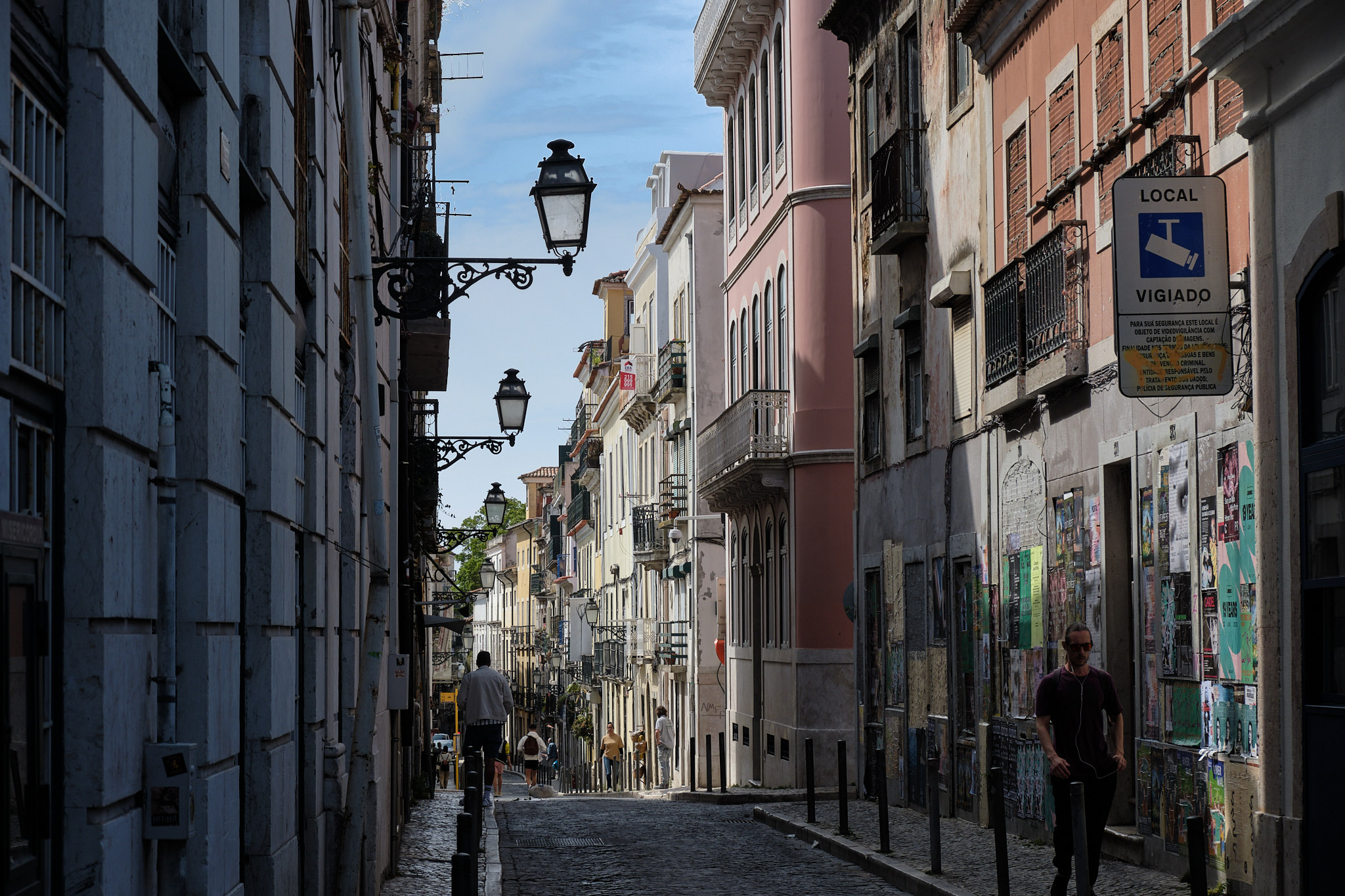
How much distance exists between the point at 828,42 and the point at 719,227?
12.1 meters

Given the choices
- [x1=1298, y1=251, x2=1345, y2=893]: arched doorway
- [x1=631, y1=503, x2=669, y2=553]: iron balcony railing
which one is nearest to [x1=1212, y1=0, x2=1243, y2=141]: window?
[x1=1298, y1=251, x2=1345, y2=893]: arched doorway

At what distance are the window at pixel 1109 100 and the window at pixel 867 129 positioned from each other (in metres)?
7.98

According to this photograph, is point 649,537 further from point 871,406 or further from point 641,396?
point 871,406

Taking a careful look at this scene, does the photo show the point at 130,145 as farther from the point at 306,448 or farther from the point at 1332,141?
the point at 1332,141

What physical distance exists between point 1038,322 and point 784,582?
1469cm

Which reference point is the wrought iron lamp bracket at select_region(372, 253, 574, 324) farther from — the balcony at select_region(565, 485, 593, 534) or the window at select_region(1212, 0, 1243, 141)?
the balcony at select_region(565, 485, 593, 534)

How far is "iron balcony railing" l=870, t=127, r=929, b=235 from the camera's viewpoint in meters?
20.5

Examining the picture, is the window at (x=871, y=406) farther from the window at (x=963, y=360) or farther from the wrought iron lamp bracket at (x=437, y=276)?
the wrought iron lamp bracket at (x=437, y=276)

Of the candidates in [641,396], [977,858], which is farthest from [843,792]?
[641,396]

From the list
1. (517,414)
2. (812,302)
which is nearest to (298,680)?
(517,414)

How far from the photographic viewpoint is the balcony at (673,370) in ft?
137

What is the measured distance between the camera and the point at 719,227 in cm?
4103

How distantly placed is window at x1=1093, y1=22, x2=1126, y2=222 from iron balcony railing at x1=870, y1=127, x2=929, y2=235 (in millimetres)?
5566

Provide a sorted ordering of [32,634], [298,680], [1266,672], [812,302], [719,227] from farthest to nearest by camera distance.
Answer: [719,227], [812,302], [1266,672], [298,680], [32,634]
